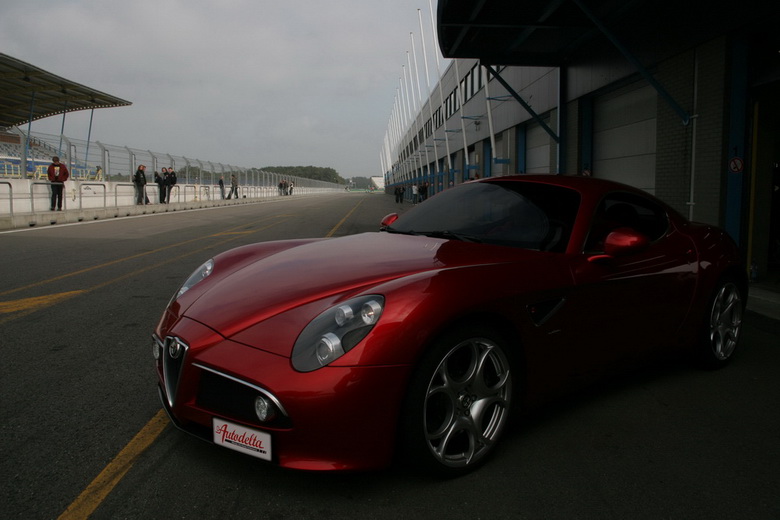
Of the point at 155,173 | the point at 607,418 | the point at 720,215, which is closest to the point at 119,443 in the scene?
the point at 607,418

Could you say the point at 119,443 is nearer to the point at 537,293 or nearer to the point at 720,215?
the point at 537,293

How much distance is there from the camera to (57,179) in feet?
62.1

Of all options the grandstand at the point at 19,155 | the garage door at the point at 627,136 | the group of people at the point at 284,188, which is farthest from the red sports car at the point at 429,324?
the group of people at the point at 284,188

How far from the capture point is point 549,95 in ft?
51.3

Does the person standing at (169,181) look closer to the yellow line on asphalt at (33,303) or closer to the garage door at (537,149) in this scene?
the garage door at (537,149)

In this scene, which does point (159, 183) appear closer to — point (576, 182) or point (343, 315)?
point (576, 182)

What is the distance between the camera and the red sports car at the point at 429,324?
2088 mm

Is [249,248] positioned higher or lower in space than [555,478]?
higher

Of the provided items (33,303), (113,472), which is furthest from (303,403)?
(33,303)

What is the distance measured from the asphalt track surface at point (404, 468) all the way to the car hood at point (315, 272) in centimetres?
65

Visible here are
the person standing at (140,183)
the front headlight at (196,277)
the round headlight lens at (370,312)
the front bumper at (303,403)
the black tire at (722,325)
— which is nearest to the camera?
the front bumper at (303,403)

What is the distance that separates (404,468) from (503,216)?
1.55m

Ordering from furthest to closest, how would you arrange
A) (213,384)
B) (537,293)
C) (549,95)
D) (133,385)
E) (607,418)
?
(549,95), (133,385), (607,418), (537,293), (213,384)

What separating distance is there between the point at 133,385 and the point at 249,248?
1.08 m
